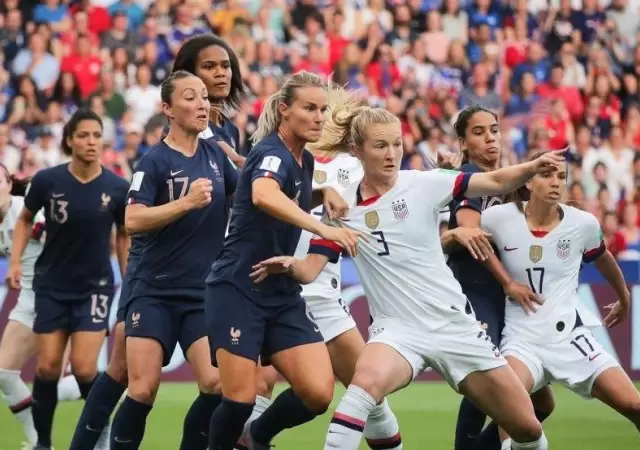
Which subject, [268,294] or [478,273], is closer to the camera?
[268,294]

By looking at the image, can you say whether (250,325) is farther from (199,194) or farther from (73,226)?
(73,226)

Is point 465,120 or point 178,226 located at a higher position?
point 465,120

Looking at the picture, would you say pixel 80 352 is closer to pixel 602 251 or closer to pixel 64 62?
pixel 602 251

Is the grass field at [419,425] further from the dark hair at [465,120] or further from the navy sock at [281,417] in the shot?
the dark hair at [465,120]

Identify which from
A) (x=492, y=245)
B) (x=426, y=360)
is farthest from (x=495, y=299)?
(x=426, y=360)

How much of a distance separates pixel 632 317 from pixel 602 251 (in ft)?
17.3

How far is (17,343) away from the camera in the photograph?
968 centimetres

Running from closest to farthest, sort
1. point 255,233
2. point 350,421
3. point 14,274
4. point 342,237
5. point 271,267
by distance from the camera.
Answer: point 342,237 → point 350,421 → point 271,267 → point 255,233 → point 14,274

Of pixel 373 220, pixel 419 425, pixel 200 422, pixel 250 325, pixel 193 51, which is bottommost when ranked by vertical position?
pixel 419 425

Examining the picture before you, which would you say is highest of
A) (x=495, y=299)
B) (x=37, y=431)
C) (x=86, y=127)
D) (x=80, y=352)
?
(x=86, y=127)

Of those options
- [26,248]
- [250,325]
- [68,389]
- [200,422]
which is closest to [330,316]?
[200,422]

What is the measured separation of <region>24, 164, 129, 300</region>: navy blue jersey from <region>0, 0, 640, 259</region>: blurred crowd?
21.1ft

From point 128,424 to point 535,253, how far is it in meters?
2.58

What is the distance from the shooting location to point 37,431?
891 cm
